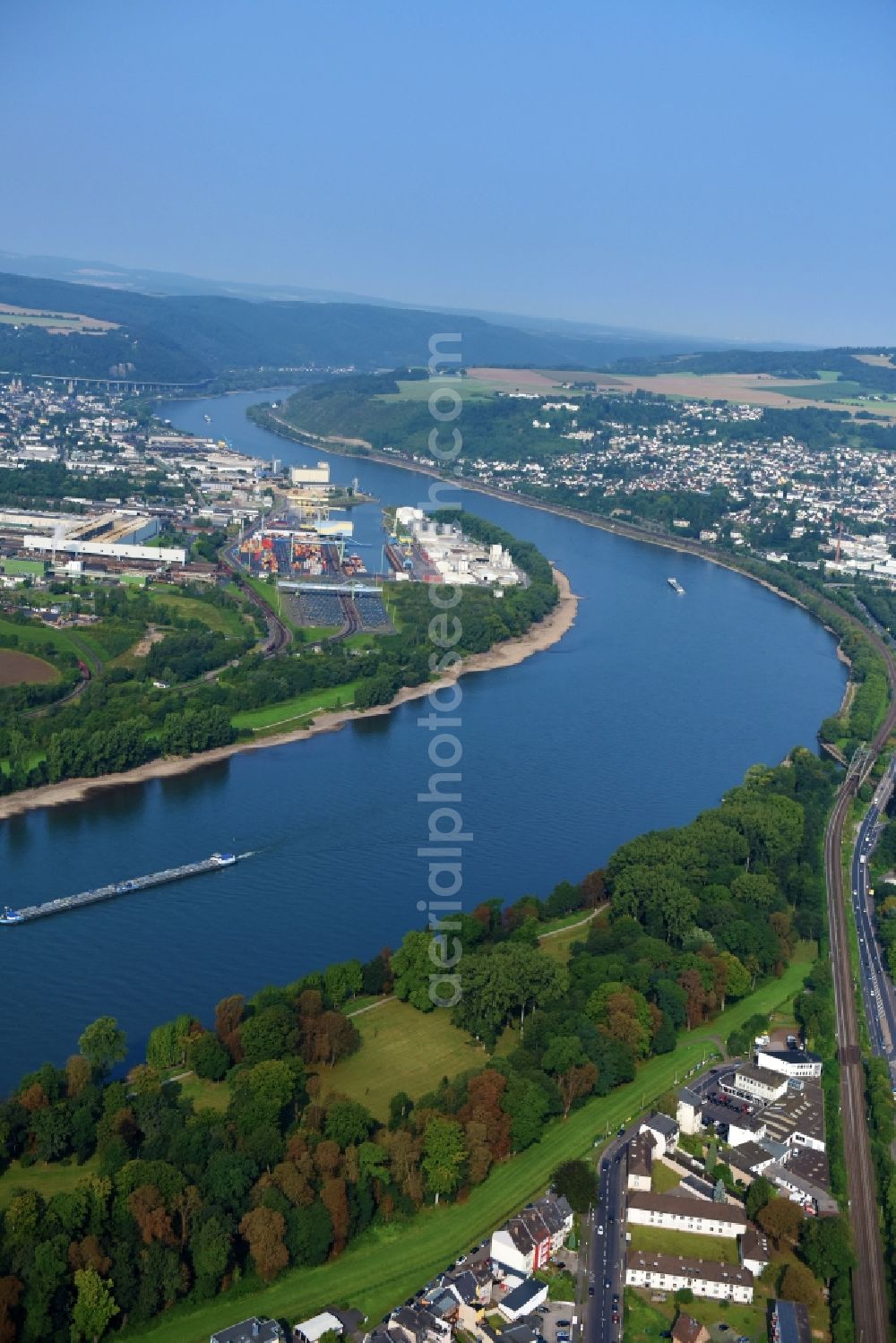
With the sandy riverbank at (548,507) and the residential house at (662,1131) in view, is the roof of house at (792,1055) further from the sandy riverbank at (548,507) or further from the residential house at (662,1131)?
the sandy riverbank at (548,507)

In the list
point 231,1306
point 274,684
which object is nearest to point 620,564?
point 274,684

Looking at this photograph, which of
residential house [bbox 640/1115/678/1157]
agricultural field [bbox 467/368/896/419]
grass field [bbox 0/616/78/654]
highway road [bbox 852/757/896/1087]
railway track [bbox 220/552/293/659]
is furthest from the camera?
agricultural field [bbox 467/368/896/419]

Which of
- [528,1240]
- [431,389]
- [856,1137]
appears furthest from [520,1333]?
[431,389]

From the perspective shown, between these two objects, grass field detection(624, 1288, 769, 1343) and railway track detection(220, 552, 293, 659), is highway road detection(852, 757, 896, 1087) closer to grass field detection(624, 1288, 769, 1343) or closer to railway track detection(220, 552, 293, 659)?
grass field detection(624, 1288, 769, 1343)

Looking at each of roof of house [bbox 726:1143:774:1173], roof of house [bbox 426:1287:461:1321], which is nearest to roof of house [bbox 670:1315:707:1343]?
roof of house [bbox 426:1287:461:1321]

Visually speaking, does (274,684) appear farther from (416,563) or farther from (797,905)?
(416,563)

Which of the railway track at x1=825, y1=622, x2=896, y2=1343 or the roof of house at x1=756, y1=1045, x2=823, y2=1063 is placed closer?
the railway track at x1=825, y1=622, x2=896, y2=1343

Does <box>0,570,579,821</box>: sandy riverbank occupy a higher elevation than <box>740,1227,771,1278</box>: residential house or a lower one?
higher
